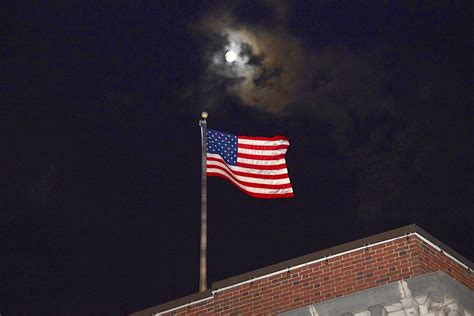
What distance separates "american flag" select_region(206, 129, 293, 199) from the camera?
22891 millimetres

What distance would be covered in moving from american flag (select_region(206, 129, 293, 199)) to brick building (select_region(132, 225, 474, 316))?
524 centimetres

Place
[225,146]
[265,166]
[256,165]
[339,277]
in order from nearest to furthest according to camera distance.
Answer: [339,277]
[265,166]
[256,165]
[225,146]

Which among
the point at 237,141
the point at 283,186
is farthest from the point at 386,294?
the point at 237,141

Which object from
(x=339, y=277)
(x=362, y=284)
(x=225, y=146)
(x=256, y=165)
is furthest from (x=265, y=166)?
(x=362, y=284)

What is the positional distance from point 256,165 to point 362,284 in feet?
24.8

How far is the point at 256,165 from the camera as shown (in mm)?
23125

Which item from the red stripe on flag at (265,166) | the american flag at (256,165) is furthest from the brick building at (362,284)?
the red stripe on flag at (265,166)

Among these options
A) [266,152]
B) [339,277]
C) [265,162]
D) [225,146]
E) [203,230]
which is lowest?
[339,277]

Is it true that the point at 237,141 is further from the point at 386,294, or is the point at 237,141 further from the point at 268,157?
the point at 386,294

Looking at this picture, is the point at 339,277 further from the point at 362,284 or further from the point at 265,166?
the point at 265,166

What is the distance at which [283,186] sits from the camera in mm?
22906

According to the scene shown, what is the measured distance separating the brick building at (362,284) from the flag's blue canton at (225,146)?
6230 mm

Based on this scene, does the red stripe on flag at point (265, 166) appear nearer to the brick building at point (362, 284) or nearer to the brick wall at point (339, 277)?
the brick building at point (362, 284)

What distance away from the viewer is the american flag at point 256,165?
22891mm
